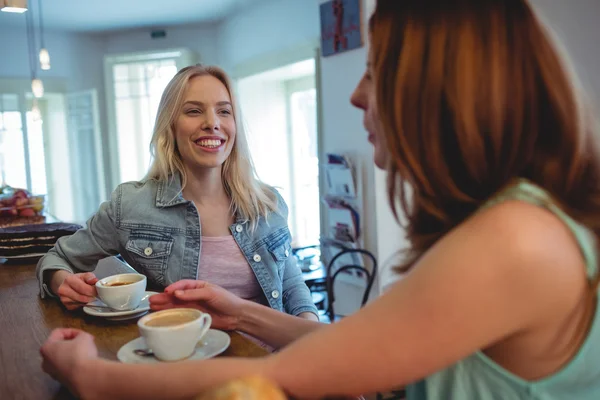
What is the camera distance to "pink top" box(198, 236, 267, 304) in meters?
1.53

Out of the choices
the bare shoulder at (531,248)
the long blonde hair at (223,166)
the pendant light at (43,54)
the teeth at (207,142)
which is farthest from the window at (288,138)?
the bare shoulder at (531,248)

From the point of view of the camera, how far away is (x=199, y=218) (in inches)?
60.9

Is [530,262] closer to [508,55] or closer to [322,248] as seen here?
[508,55]

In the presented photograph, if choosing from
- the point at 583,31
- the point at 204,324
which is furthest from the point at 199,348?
the point at 583,31

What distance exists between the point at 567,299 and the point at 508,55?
0.29 m

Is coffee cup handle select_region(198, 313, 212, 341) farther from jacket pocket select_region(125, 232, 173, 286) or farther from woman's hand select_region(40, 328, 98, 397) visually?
jacket pocket select_region(125, 232, 173, 286)

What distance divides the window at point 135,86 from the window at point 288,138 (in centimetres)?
106

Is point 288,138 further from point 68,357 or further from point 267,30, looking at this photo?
point 68,357

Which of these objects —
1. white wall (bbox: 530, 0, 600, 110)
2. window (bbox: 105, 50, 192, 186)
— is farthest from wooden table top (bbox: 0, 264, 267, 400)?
window (bbox: 105, 50, 192, 186)

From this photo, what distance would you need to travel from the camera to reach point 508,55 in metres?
0.63

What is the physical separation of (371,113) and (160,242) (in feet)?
2.97

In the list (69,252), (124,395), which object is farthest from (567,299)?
(69,252)

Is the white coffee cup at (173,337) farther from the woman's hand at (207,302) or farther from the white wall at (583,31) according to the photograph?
the white wall at (583,31)

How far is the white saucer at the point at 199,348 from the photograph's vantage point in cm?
80
